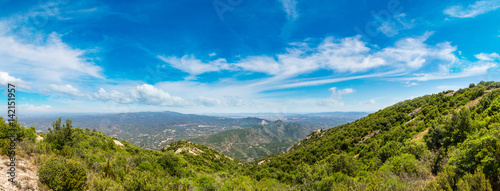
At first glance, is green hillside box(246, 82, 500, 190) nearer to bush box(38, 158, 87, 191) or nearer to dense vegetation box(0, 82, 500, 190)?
dense vegetation box(0, 82, 500, 190)

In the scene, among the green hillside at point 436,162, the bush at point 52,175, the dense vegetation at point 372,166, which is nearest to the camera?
the green hillside at point 436,162

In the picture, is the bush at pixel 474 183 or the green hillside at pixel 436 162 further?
the green hillside at pixel 436 162

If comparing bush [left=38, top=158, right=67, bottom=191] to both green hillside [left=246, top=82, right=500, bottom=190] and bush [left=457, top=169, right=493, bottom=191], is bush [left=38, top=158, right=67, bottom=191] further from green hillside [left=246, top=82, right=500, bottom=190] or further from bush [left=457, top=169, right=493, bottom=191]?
bush [left=457, top=169, right=493, bottom=191]

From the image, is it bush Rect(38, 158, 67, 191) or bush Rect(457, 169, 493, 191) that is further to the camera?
bush Rect(38, 158, 67, 191)

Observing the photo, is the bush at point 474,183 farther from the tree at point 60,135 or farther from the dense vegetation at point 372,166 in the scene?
the tree at point 60,135

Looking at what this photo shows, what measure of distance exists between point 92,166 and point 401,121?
57.5 meters

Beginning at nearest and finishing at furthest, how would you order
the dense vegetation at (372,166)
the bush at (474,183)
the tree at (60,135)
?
the bush at (474,183) < the dense vegetation at (372,166) < the tree at (60,135)

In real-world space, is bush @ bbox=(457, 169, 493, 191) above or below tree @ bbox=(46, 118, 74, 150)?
below

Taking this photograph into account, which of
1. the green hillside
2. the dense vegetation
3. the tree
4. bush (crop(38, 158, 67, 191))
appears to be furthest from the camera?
the tree

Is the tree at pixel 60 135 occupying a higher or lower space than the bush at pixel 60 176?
higher

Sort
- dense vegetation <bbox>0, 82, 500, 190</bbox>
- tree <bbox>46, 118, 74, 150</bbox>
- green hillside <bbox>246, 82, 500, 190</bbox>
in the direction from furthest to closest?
tree <bbox>46, 118, 74, 150</bbox>
dense vegetation <bbox>0, 82, 500, 190</bbox>
green hillside <bbox>246, 82, 500, 190</bbox>

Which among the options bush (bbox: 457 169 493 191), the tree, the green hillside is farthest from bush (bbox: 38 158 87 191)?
bush (bbox: 457 169 493 191)

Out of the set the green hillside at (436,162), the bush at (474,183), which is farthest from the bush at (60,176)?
the bush at (474,183)

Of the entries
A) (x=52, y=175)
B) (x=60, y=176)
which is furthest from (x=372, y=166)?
(x=52, y=175)
